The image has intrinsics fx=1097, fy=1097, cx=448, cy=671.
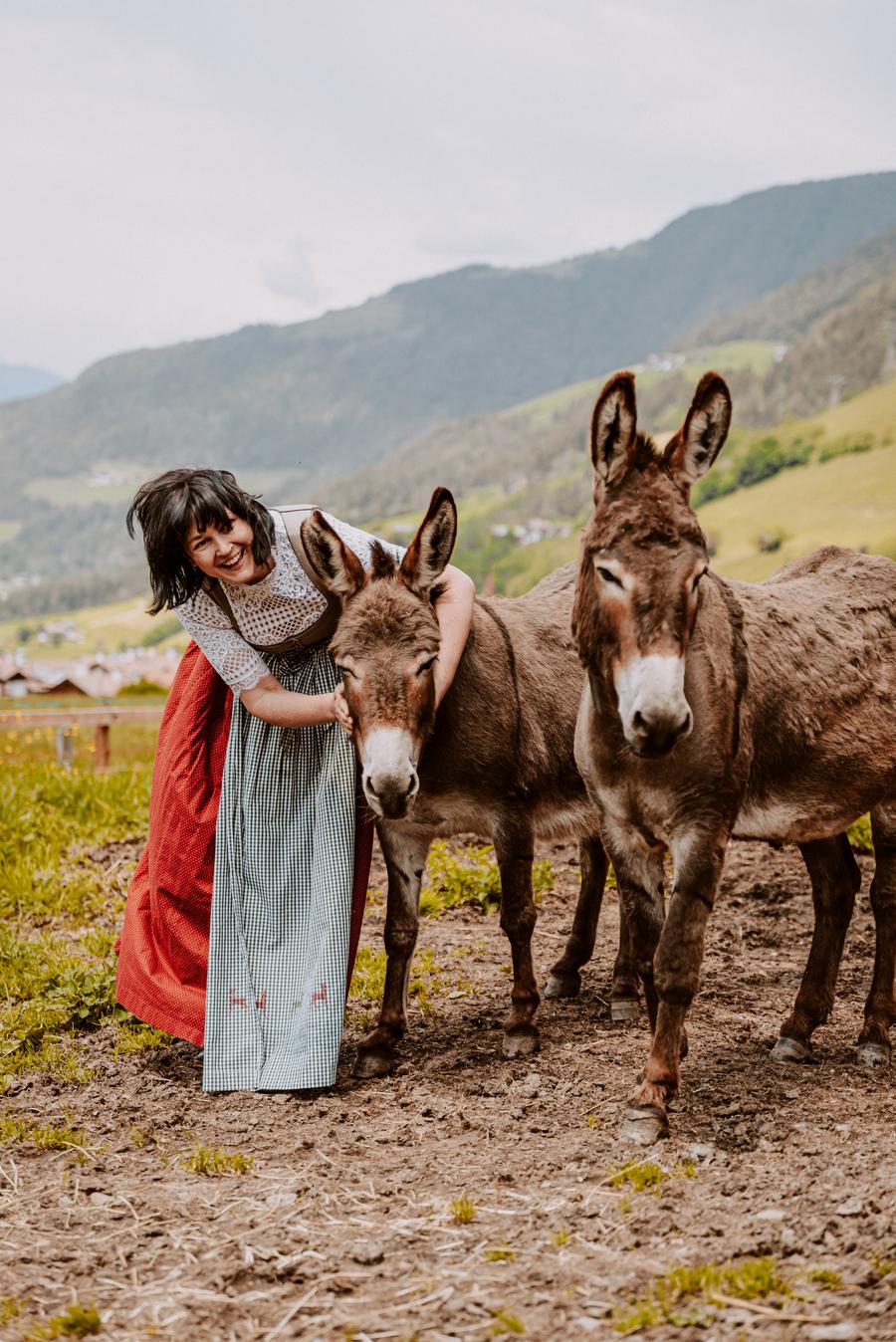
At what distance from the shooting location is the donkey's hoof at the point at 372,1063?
4164 mm

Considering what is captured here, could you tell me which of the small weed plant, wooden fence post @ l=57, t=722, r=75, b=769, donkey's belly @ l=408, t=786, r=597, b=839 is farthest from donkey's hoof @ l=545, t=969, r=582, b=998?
wooden fence post @ l=57, t=722, r=75, b=769

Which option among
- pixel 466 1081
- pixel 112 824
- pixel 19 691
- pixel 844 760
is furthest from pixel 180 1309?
pixel 19 691

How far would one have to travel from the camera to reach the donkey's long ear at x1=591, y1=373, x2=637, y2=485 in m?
3.10

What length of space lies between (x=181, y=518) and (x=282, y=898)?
1.57 meters

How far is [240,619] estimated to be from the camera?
Answer: 14.0ft

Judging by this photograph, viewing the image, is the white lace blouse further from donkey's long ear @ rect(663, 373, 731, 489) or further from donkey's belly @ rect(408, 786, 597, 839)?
donkey's long ear @ rect(663, 373, 731, 489)

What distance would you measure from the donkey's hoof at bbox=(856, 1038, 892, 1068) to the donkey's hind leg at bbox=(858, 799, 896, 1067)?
1.2 inches

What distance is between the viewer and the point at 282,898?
A: 439cm

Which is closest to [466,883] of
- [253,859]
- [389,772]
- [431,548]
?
[253,859]

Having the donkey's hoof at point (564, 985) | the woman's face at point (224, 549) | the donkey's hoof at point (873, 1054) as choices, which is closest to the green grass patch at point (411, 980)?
the donkey's hoof at point (564, 985)

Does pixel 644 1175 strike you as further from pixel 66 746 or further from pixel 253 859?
pixel 66 746

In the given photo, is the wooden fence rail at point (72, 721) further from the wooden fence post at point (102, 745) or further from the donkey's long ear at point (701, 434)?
the donkey's long ear at point (701, 434)

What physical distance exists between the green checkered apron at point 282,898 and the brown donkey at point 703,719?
1139 millimetres

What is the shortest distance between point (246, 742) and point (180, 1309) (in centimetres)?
228
